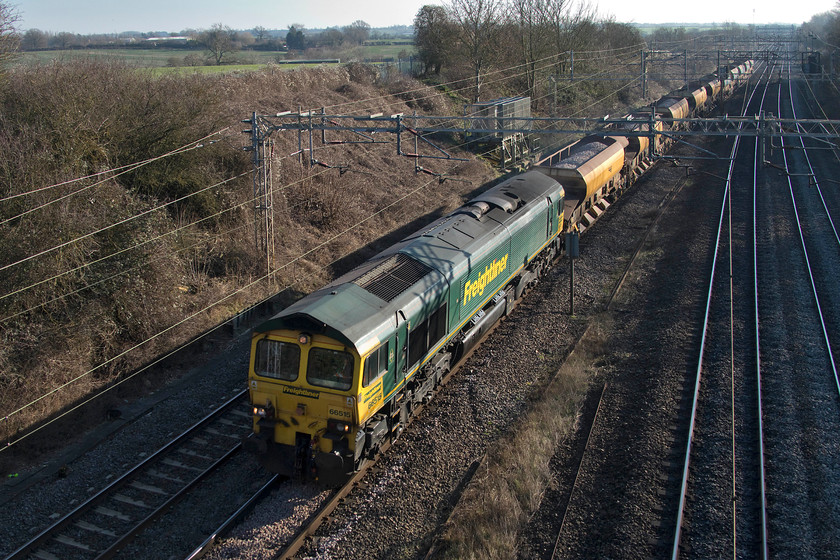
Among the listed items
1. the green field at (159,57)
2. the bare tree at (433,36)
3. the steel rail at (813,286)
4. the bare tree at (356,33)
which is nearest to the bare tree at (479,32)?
the bare tree at (433,36)

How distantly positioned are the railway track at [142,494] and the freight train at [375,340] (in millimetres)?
1563

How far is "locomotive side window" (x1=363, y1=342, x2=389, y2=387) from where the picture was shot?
9625mm

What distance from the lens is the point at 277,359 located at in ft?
32.6

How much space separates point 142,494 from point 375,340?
4468mm

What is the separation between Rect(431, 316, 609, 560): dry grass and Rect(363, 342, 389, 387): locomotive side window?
2288 mm

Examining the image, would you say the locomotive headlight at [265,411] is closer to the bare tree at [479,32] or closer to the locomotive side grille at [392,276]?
the locomotive side grille at [392,276]

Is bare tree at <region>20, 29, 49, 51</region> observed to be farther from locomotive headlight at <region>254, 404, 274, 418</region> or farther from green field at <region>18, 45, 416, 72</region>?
locomotive headlight at <region>254, 404, 274, 418</region>

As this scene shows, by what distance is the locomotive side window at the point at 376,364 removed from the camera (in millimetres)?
9625

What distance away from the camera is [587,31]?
54.4 m

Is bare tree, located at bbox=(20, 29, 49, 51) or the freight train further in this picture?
bare tree, located at bbox=(20, 29, 49, 51)

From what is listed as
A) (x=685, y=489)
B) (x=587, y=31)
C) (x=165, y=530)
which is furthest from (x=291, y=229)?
(x=587, y=31)

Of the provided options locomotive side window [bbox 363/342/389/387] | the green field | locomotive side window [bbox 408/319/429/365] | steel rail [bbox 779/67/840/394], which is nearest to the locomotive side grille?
locomotive side window [bbox 408/319/429/365]

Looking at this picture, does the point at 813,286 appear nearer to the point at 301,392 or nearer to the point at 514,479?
the point at 514,479

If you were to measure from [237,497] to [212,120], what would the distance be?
44.3ft
